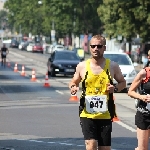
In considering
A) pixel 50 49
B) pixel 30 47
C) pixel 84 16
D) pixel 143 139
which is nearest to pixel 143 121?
pixel 143 139

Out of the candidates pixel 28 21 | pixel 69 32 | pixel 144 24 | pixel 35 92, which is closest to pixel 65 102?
pixel 35 92

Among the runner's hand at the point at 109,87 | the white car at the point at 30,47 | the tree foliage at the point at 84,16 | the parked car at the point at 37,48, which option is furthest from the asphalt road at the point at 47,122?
the white car at the point at 30,47

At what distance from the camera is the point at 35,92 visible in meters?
28.9

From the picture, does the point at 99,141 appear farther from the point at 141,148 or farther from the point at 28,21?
the point at 28,21

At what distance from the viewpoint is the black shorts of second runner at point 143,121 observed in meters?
9.52

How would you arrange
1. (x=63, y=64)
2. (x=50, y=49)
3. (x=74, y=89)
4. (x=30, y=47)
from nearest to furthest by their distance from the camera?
1. (x=74, y=89)
2. (x=63, y=64)
3. (x=50, y=49)
4. (x=30, y=47)

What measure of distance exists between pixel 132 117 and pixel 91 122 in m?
10.5

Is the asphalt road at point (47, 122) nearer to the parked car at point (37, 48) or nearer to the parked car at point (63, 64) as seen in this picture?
the parked car at point (63, 64)

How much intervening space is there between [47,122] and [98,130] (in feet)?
28.7

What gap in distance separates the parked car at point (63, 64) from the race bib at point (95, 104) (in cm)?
3129

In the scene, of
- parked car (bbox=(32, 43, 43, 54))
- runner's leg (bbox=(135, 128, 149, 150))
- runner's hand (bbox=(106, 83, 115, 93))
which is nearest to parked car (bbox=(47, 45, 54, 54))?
parked car (bbox=(32, 43, 43, 54))

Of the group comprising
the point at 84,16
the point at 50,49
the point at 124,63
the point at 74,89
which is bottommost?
the point at 50,49

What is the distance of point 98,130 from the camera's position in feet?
29.8

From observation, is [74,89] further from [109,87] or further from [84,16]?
[84,16]
